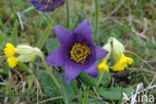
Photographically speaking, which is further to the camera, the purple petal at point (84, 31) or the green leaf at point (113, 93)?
the green leaf at point (113, 93)

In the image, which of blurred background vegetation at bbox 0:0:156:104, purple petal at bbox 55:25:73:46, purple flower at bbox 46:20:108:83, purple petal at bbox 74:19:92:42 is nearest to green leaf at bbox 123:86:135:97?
blurred background vegetation at bbox 0:0:156:104

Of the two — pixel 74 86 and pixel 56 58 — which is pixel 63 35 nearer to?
pixel 56 58

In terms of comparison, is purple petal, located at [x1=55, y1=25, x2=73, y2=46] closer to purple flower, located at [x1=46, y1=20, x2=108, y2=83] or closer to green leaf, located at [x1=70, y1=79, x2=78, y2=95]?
purple flower, located at [x1=46, y1=20, x2=108, y2=83]

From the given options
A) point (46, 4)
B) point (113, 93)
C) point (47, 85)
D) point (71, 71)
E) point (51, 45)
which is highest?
point (46, 4)

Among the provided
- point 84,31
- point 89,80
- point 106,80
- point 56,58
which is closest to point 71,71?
point 56,58

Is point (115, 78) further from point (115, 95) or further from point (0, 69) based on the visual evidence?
point (0, 69)

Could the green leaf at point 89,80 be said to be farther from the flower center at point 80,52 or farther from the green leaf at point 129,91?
the green leaf at point 129,91

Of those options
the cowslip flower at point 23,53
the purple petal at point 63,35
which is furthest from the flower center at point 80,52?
the cowslip flower at point 23,53
